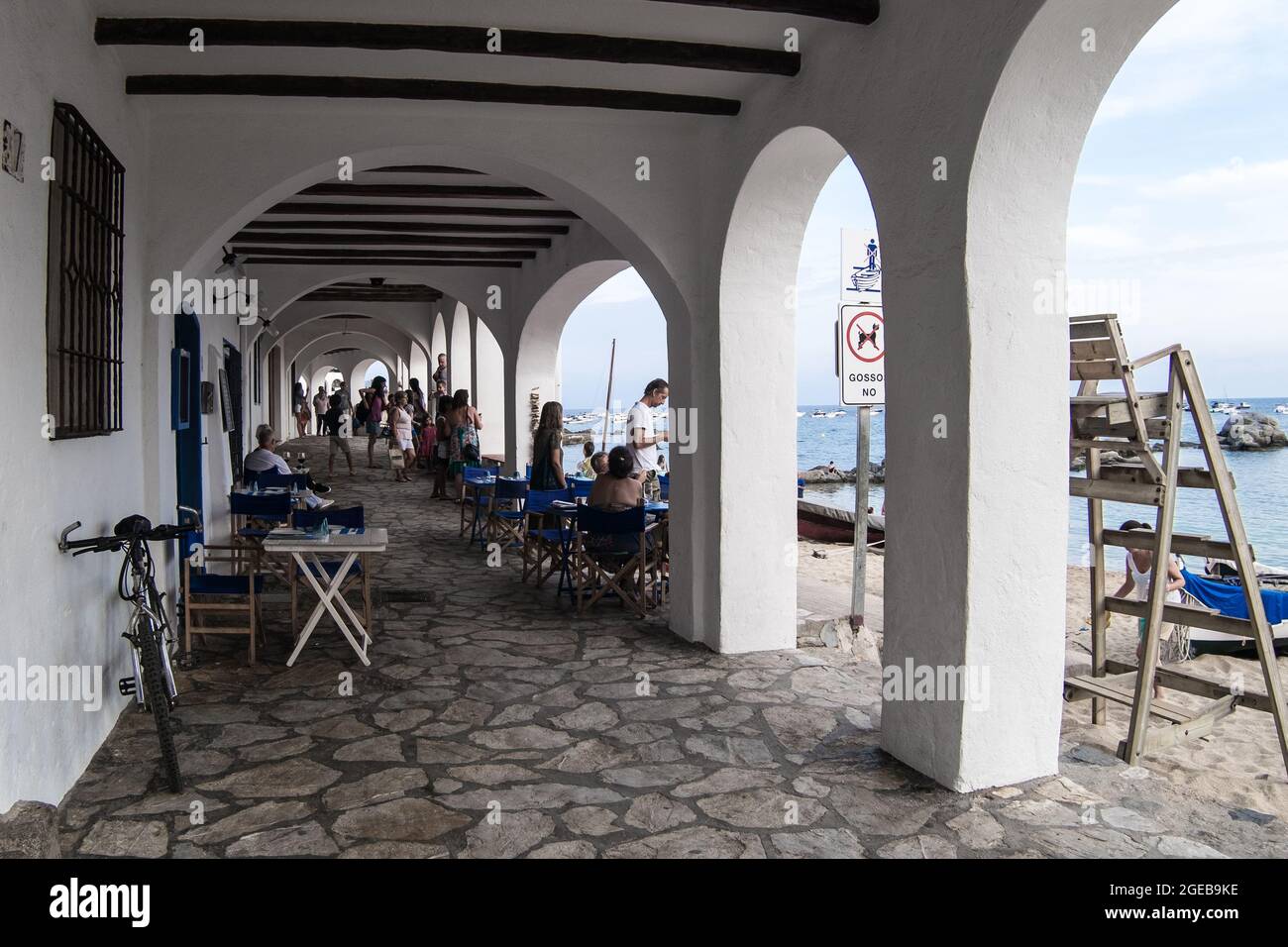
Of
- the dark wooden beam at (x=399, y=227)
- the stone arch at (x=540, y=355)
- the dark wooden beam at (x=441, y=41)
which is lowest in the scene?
the stone arch at (x=540, y=355)

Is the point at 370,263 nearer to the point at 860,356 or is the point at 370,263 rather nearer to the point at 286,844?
the point at 860,356

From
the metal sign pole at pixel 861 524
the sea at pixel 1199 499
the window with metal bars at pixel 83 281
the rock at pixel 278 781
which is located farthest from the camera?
the sea at pixel 1199 499

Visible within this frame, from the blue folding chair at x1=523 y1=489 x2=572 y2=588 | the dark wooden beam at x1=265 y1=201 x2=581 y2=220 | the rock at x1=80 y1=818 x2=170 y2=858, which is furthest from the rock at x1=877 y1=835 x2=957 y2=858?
the dark wooden beam at x1=265 y1=201 x2=581 y2=220

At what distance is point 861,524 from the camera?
5.65 meters

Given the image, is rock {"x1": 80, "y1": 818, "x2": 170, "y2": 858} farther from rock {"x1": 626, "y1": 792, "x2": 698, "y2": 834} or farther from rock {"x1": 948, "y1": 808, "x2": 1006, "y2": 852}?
rock {"x1": 948, "y1": 808, "x2": 1006, "y2": 852}

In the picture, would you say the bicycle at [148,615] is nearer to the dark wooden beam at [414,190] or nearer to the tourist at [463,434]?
the dark wooden beam at [414,190]

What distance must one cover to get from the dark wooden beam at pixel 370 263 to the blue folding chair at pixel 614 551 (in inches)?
188

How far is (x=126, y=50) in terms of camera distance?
4012 mm

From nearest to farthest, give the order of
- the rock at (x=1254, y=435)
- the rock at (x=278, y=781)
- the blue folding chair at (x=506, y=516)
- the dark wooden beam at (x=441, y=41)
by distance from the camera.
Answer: the rock at (x=278, y=781) < the dark wooden beam at (x=441, y=41) < the blue folding chair at (x=506, y=516) < the rock at (x=1254, y=435)

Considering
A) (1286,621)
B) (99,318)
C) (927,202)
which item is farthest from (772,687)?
(1286,621)

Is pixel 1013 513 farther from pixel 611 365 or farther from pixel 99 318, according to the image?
pixel 611 365

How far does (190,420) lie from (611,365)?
29.8 feet

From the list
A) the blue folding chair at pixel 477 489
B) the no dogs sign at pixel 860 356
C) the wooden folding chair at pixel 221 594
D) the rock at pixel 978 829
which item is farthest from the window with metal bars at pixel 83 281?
the blue folding chair at pixel 477 489

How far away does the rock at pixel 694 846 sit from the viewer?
2.77m
